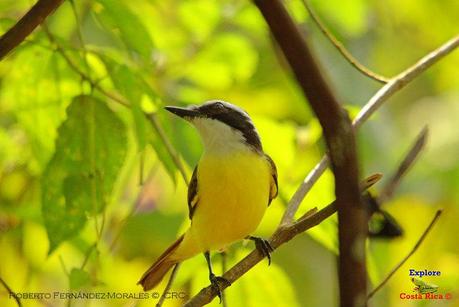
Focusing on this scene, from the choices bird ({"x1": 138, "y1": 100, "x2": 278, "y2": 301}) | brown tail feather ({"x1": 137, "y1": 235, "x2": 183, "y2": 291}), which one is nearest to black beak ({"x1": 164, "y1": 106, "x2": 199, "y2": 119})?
bird ({"x1": 138, "y1": 100, "x2": 278, "y2": 301})

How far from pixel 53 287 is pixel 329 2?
0.89m

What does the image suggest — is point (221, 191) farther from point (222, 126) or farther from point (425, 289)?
point (425, 289)

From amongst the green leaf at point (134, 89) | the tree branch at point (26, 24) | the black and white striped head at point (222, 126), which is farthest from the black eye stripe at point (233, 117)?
the tree branch at point (26, 24)

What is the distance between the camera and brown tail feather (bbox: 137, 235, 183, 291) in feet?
4.31

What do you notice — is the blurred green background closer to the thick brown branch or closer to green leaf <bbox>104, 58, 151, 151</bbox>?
green leaf <bbox>104, 58, 151, 151</bbox>

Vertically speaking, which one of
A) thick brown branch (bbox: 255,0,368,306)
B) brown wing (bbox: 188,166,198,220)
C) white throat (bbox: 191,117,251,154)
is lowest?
brown wing (bbox: 188,166,198,220)

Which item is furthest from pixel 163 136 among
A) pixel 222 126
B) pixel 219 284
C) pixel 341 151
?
pixel 341 151

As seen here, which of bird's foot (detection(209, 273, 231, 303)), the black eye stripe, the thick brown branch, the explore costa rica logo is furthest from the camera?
the black eye stripe

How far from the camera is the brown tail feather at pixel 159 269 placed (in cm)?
131

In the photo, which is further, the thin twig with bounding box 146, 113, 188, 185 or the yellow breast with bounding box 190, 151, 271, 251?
the yellow breast with bounding box 190, 151, 271, 251

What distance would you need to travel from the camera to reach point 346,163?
384 millimetres

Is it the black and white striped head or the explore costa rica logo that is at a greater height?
the black and white striped head

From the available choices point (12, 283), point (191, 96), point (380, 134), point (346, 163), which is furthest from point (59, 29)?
point (346, 163)

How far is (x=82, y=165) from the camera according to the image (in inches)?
42.5
